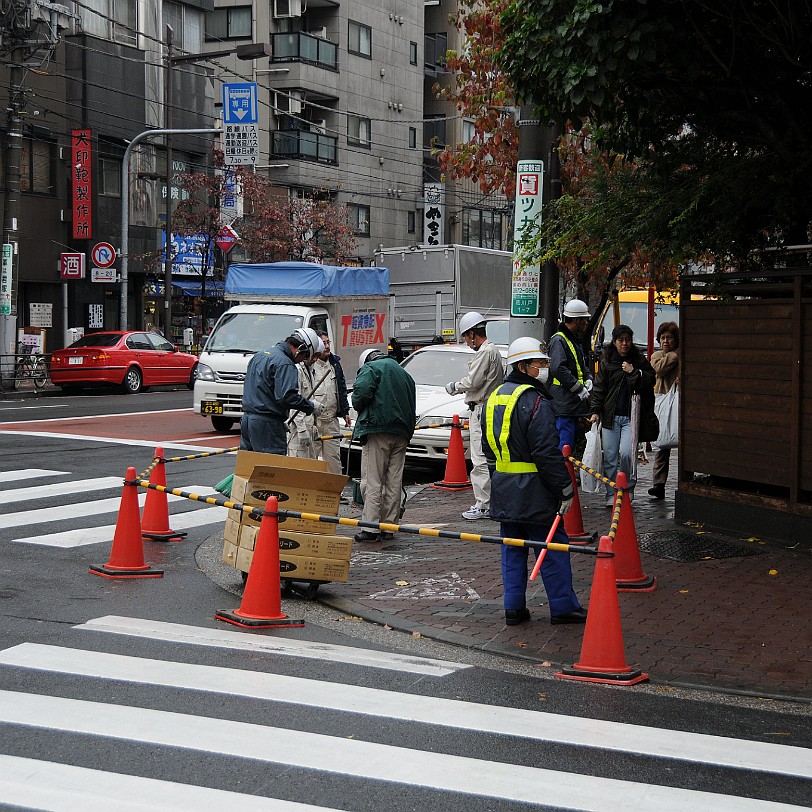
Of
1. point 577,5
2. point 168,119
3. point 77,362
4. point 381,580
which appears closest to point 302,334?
point 381,580

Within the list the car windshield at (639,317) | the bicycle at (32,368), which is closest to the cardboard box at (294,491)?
the car windshield at (639,317)

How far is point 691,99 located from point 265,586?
5.95 m

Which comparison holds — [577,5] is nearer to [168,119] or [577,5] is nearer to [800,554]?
[800,554]

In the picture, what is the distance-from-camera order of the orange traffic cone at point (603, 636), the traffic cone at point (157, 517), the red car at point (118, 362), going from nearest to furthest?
the orange traffic cone at point (603, 636) < the traffic cone at point (157, 517) < the red car at point (118, 362)

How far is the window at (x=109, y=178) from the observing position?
39594mm

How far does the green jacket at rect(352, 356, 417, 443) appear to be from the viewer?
10938 mm

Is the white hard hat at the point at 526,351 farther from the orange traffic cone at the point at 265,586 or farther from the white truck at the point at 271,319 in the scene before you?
the white truck at the point at 271,319

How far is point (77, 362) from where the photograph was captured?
31.2 m

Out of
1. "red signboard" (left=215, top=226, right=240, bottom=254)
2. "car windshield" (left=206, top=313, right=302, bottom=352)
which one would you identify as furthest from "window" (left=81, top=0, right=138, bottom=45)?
"car windshield" (left=206, top=313, right=302, bottom=352)

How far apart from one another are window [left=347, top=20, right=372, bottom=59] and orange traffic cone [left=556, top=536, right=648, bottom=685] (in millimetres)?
47864

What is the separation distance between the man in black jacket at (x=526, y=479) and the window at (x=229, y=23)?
44.9 meters

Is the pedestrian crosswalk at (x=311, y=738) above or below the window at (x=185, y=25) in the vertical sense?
below

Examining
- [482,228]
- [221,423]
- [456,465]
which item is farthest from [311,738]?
[482,228]

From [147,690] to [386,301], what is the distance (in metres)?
18.2
